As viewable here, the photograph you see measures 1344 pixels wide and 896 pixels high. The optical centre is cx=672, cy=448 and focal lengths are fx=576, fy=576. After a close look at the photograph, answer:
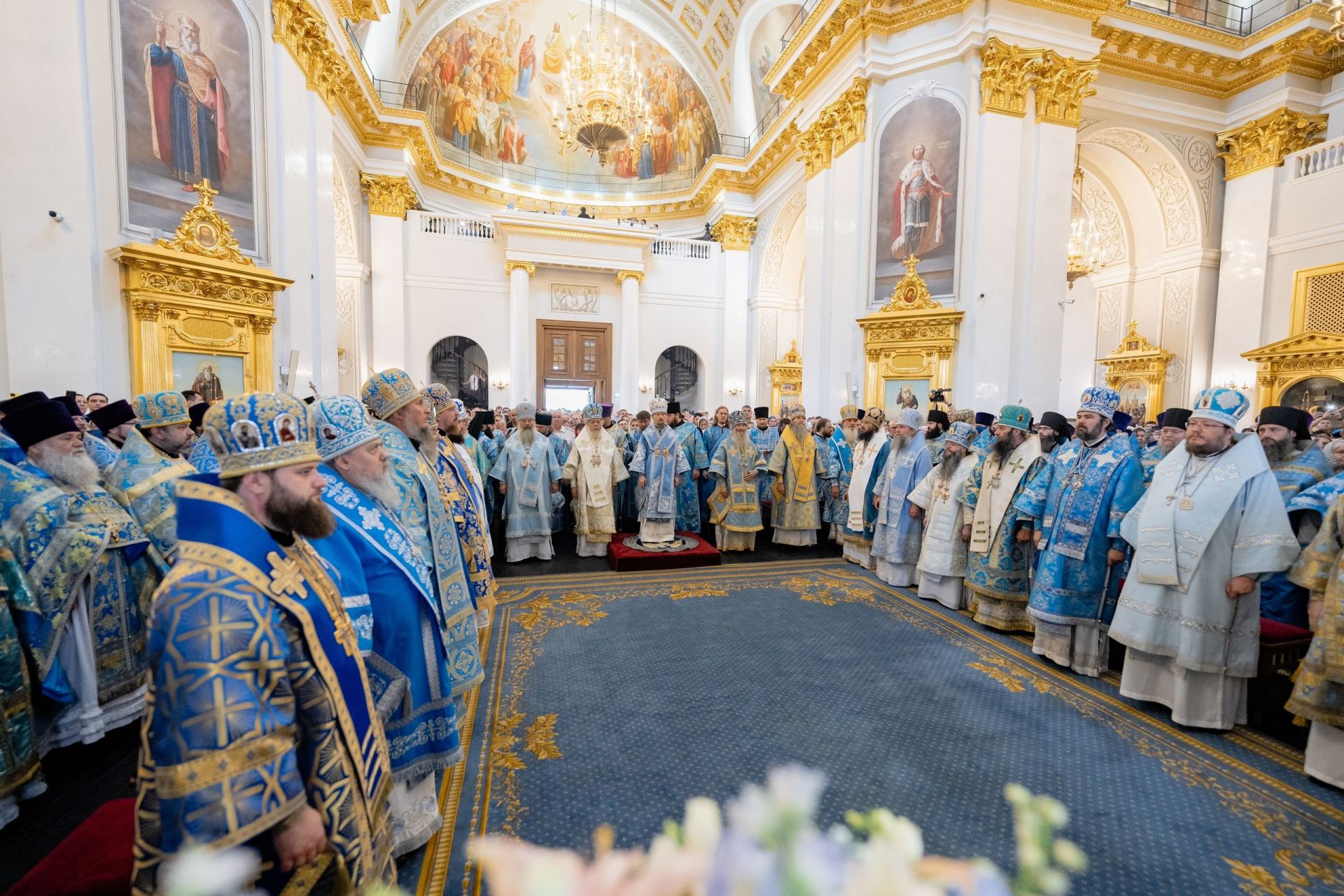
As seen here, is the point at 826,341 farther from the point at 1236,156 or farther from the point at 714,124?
the point at 714,124

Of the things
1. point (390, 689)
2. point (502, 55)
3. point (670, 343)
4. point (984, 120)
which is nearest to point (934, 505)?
point (390, 689)

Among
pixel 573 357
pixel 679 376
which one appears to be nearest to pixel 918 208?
pixel 679 376

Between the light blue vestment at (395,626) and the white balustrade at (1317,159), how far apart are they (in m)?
17.3

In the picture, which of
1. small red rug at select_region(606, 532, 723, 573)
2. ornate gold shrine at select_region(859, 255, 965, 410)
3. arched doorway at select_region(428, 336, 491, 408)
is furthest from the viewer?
arched doorway at select_region(428, 336, 491, 408)

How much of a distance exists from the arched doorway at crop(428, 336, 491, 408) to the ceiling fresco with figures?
6.56 metres

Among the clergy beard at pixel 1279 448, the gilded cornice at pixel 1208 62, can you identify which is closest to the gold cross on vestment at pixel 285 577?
the clergy beard at pixel 1279 448

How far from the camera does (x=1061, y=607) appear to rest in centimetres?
426

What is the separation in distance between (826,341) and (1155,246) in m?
9.11

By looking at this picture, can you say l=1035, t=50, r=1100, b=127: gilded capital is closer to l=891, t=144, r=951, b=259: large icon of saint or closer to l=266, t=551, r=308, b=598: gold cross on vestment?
l=891, t=144, r=951, b=259: large icon of saint

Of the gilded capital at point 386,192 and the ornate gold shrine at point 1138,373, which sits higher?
the gilded capital at point 386,192

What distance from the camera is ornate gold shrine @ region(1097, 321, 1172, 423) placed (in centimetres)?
1375

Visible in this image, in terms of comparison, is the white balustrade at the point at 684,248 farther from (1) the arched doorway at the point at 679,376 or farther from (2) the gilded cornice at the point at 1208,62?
(2) the gilded cornice at the point at 1208,62

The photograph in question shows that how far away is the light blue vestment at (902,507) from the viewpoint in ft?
20.6

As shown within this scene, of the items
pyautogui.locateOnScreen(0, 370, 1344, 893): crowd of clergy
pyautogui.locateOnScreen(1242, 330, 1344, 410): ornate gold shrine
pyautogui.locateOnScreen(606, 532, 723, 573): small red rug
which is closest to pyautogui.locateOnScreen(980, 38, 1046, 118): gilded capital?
pyautogui.locateOnScreen(0, 370, 1344, 893): crowd of clergy
